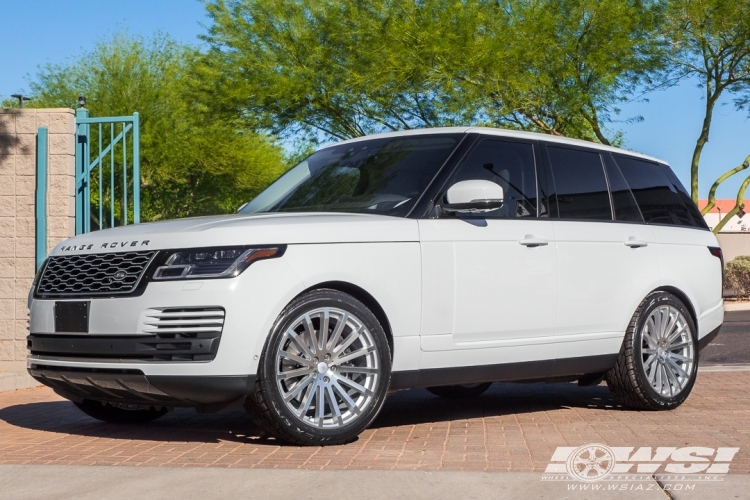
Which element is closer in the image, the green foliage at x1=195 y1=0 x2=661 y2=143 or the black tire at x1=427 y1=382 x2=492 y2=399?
the black tire at x1=427 y1=382 x2=492 y2=399

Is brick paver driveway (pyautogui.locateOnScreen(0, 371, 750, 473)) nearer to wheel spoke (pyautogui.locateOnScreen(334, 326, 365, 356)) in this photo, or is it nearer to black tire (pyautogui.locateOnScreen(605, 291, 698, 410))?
black tire (pyautogui.locateOnScreen(605, 291, 698, 410))

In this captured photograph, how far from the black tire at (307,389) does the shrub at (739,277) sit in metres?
29.0

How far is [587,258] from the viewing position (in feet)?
25.5

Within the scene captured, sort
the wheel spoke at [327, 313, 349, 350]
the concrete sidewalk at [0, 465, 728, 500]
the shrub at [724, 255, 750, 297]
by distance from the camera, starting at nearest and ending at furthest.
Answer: the concrete sidewalk at [0, 465, 728, 500]
the wheel spoke at [327, 313, 349, 350]
the shrub at [724, 255, 750, 297]

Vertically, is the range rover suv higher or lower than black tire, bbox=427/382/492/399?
higher

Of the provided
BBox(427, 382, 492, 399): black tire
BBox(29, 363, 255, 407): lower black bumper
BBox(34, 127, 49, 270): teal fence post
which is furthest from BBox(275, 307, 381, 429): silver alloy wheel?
BBox(34, 127, 49, 270): teal fence post

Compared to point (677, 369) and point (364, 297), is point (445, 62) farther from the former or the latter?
point (364, 297)

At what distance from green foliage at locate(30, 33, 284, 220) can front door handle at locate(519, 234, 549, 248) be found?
35.2m

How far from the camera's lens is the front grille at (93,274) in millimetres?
6113

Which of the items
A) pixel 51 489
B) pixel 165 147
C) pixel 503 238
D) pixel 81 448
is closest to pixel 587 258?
pixel 503 238

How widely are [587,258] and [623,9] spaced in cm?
2232

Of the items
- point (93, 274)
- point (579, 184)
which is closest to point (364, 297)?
point (93, 274)

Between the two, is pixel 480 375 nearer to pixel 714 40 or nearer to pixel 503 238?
pixel 503 238

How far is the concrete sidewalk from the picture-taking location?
492cm
